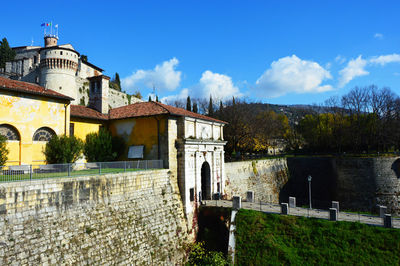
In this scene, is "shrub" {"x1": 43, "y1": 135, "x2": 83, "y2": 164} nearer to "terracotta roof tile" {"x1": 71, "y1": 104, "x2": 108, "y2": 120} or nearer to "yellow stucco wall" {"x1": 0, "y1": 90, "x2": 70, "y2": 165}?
"yellow stucco wall" {"x1": 0, "y1": 90, "x2": 70, "y2": 165}

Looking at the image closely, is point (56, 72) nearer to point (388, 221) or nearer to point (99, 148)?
point (99, 148)

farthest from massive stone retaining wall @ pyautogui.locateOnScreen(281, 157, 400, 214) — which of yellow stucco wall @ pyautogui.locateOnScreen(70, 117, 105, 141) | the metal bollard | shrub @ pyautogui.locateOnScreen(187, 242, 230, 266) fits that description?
yellow stucco wall @ pyautogui.locateOnScreen(70, 117, 105, 141)

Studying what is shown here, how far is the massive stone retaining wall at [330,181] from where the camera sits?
107 ft

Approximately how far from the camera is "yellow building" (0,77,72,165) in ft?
53.4

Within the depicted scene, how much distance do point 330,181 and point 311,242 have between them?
2673cm

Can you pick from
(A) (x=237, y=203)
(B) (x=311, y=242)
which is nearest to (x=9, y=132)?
(A) (x=237, y=203)

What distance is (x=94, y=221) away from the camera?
504 inches

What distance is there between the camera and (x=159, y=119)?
1977 centimetres

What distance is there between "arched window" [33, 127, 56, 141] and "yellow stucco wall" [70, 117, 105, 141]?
231 cm

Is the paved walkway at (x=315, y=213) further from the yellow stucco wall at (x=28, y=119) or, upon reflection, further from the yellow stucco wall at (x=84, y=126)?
the yellow stucco wall at (x=28, y=119)

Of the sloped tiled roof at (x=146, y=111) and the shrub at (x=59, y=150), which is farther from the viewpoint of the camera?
the sloped tiled roof at (x=146, y=111)

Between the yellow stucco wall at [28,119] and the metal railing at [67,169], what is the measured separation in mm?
1076

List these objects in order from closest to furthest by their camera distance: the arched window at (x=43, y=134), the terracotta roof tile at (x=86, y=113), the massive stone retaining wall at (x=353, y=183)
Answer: the arched window at (x=43, y=134) → the terracotta roof tile at (x=86, y=113) → the massive stone retaining wall at (x=353, y=183)

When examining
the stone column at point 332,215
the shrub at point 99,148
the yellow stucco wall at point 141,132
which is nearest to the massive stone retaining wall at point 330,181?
the yellow stucco wall at point 141,132
